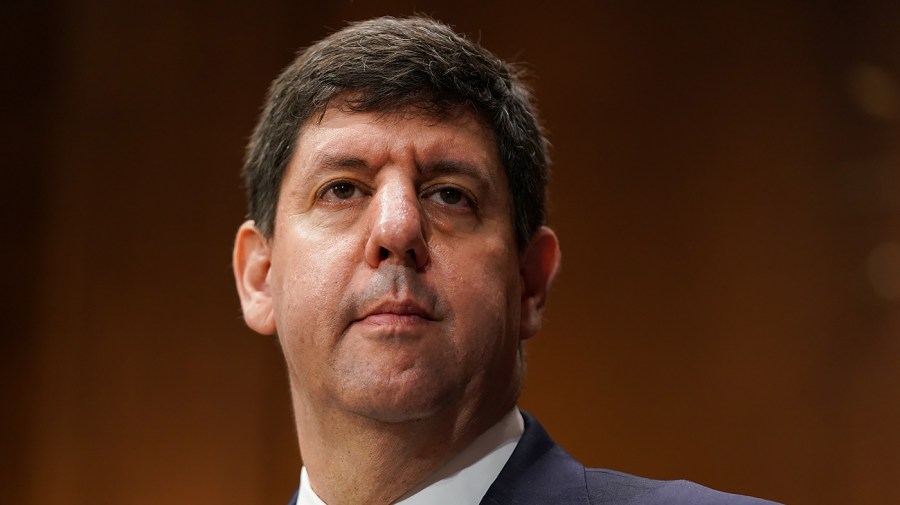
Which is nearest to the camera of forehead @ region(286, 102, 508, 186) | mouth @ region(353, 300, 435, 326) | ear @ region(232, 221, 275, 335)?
mouth @ region(353, 300, 435, 326)

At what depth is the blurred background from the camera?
258cm

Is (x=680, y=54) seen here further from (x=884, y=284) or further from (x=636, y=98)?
(x=884, y=284)

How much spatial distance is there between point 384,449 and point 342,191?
1.36 ft

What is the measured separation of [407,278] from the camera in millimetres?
1540

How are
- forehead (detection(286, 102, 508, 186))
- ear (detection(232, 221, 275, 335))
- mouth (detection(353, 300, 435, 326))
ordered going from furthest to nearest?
ear (detection(232, 221, 275, 335)), forehead (detection(286, 102, 508, 186)), mouth (detection(353, 300, 435, 326))

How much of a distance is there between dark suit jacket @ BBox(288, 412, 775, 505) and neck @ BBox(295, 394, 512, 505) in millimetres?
92

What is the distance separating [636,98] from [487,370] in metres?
1.40

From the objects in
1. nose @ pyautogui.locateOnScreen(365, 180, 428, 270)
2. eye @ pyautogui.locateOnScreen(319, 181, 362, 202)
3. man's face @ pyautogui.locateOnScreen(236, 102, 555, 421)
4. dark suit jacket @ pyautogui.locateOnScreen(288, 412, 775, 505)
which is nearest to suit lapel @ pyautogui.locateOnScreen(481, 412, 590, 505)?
dark suit jacket @ pyautogui.locateOnScreen(288, 412, 775, 505)

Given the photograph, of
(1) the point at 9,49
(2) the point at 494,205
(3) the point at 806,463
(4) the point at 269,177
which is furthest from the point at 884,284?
(1) the point at 9,49

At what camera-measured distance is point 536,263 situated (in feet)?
6.23

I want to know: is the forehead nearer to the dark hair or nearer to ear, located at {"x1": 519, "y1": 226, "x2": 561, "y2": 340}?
the dark hair

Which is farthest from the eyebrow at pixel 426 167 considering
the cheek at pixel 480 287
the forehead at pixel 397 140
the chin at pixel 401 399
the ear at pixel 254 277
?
the chin at pixel 401 399

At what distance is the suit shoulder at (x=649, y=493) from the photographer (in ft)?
5.11

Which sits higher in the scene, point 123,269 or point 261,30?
point 261,30
